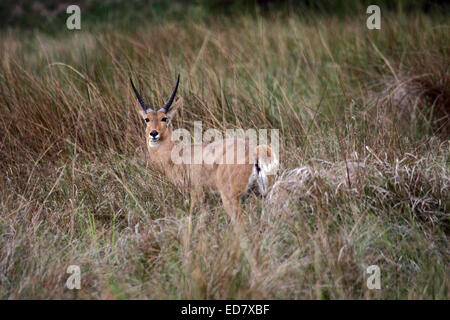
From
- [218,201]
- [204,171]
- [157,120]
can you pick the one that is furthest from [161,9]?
[218,201]

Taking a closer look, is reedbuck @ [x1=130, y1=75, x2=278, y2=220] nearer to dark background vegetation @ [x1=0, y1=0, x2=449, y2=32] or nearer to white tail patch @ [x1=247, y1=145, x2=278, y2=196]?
white tail patch @ [x1=247, y1=145, x2=278, y2=196]

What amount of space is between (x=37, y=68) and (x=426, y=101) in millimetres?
5128

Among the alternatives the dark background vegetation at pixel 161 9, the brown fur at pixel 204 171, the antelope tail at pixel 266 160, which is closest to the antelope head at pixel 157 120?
the brown fur at pixel 204 171

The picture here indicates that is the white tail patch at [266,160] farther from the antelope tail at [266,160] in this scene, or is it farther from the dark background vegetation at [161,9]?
the dark background vegetation at [161,9]

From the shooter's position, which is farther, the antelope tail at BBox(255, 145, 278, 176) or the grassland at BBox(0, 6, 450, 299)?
the antelope tail at BBox(255, 145, 278, 176)

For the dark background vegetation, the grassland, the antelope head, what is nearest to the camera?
the grassland

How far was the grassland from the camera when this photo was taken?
10.5 feet

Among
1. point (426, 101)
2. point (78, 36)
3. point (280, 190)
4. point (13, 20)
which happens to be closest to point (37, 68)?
point (78, 36)

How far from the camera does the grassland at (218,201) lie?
10.5 ft

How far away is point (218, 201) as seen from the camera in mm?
4242

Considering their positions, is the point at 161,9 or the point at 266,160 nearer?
the point at 266,160

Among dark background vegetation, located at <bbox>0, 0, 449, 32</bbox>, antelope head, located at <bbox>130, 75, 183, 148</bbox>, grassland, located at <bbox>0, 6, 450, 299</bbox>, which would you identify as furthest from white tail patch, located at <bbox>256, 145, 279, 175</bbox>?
dark background vegetation, located at <bbox>0, 0, 449, 32</bbox>

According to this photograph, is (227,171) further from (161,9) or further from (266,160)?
(161,9)
